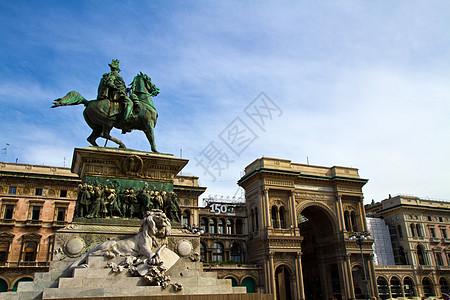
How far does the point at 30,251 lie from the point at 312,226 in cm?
3163

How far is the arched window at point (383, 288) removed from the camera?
4844 cm

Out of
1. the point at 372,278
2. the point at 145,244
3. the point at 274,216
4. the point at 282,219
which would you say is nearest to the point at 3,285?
the point at 274,216

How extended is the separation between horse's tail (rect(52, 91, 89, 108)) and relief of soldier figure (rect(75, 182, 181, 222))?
2.68 m

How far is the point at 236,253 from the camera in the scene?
46500 mm

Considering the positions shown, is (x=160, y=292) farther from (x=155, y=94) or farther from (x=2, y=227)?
(x=2, y=227)

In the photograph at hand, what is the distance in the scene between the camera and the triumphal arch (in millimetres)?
40156

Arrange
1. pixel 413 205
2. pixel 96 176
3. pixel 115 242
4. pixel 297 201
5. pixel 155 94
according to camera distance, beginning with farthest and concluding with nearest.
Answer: pixel 413 205, pixel 297 201, pixel 155 94, pixel 96 176, pixel 115 242

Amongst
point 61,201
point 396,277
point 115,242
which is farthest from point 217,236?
point 115,242

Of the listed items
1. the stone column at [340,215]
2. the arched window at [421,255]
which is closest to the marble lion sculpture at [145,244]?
the stone column at [340,215]

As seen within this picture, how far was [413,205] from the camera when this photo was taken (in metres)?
56.1

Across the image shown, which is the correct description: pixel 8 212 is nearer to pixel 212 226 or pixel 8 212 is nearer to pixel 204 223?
pixel 204 223

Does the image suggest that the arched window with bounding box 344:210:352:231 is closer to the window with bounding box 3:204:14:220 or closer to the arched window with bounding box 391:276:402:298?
the arched window with bounding box 391:276:402:298

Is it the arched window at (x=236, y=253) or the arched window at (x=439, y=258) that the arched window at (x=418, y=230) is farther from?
the arched window at (x=236, y=253)

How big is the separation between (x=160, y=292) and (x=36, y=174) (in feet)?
A: 121
